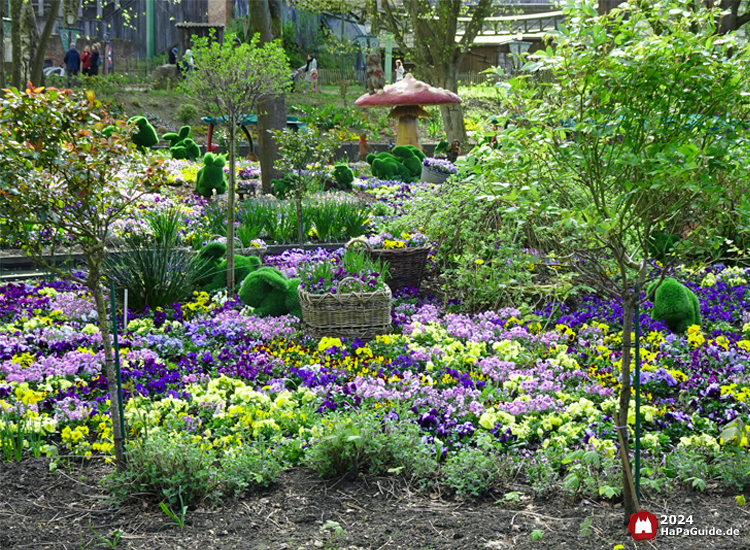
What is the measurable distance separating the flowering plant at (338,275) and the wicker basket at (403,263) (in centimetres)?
70

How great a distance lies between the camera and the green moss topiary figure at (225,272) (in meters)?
6.27

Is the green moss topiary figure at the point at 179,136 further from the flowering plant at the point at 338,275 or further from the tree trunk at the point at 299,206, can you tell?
the flowering plant at the point at 338,275

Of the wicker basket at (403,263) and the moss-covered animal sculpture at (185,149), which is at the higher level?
the moss-covered animal sculpture at (185,149)

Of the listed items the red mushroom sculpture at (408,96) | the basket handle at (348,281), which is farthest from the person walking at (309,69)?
the basket handle at (348,281)

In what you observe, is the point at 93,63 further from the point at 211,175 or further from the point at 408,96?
the point at 211,175

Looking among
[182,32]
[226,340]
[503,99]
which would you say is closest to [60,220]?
[503,99]

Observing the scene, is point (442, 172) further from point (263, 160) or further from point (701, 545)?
point (701, 545)

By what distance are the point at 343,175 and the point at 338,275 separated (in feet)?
19.1

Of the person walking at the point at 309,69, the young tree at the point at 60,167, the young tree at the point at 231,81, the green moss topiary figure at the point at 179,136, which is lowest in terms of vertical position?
the young tree at the point at 60,167

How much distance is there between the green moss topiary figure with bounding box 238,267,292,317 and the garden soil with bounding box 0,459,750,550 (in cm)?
249

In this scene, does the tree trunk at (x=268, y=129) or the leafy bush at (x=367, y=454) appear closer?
the leafy bush at (x=367, y=454)

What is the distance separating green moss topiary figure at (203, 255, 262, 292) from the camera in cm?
627

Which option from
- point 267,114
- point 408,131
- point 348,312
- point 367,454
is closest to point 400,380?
point 348,312

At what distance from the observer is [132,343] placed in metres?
4.86
